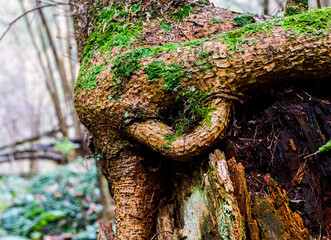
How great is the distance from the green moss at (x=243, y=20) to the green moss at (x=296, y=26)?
0.53m

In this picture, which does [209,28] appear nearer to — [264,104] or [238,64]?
[238,64]

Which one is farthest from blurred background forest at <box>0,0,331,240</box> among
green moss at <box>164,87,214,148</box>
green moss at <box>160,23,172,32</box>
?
green moss at <box>164,87,214,148</box>

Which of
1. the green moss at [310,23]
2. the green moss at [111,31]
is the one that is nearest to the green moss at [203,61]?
the green moss at [310,23]

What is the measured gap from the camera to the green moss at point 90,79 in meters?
2.05

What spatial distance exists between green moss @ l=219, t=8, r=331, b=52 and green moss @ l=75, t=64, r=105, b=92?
99 centimetres

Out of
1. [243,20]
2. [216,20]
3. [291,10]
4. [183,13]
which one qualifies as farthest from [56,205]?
[291,10]

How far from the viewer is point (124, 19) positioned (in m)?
2.40

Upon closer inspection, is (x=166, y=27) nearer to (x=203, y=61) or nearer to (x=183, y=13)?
(x=183, y=13)

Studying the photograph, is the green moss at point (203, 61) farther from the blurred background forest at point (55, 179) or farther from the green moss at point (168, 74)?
the blurred background forest at point (55, 179)

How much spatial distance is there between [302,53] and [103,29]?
5.52 ft

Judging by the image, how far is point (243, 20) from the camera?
238cm

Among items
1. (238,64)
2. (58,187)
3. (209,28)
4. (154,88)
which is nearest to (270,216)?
(238,64)

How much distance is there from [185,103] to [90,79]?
2.62 feet

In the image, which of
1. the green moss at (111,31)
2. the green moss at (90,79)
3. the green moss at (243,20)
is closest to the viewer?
the green moss at (90,79)
